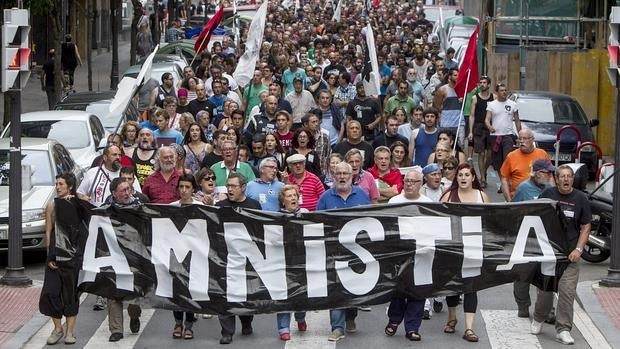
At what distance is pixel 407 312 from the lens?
12.7 meters

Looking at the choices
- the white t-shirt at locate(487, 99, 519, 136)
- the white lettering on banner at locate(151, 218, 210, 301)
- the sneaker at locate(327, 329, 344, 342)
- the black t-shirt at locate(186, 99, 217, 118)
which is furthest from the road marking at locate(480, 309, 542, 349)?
the black t-shirt at locate(186, 99, 217, 118)

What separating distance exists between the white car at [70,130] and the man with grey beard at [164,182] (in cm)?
594

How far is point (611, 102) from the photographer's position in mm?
27938

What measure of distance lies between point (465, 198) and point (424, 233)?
2.11ft

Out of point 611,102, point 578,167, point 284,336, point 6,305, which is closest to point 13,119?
point 6,305

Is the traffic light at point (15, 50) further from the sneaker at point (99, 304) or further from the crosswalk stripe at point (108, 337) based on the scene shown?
the crosswalk stripe at point (108, 337)

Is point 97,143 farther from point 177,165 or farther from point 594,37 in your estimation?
point 594,37

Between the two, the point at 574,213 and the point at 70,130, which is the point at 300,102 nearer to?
the point at 70,130

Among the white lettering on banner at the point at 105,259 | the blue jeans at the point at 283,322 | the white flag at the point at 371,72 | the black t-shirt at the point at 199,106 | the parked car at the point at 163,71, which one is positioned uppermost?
the white flag at the point at 371,72

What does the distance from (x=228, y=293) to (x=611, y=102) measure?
17.0 m

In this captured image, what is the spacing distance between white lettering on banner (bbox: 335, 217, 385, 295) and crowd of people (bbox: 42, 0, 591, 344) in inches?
11.0

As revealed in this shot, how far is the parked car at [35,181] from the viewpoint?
15750 mm

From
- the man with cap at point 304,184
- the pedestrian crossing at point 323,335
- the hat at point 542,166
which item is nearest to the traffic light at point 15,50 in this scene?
the pedestrian crossing at point 323,335

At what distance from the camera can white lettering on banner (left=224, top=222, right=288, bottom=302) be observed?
496 inches
